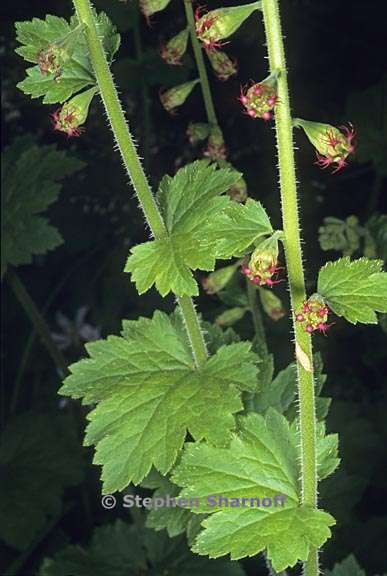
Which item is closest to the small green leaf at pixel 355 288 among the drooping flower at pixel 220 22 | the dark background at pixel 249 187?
the drooping flower at pixel 220 22

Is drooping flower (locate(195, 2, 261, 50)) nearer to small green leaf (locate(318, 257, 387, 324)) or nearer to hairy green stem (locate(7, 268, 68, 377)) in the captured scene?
small green leaf (locate(318, 257, 387, 324))

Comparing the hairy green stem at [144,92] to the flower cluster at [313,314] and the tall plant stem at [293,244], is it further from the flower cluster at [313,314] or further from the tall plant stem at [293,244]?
the flower cluster at [313,314]

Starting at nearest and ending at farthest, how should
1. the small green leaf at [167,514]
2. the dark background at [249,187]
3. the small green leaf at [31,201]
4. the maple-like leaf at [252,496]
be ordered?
the maple-like leaf at [252,496] → the small green leaf at [167,514] → the small green leaf at [31,201] → the dark background at [249,187]

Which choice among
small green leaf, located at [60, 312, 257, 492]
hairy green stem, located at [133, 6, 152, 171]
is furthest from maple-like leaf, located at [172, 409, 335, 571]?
hairy green stem, located at [133, 6, 152, 171]

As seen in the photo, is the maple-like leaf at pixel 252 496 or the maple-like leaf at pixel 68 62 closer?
the maple-like leaf at pixel 252 496

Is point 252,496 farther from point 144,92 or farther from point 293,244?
point 144,92

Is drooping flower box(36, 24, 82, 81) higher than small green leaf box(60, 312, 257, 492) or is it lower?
higher

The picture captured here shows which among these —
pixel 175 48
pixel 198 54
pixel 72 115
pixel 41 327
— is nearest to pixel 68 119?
pixel 72 115
